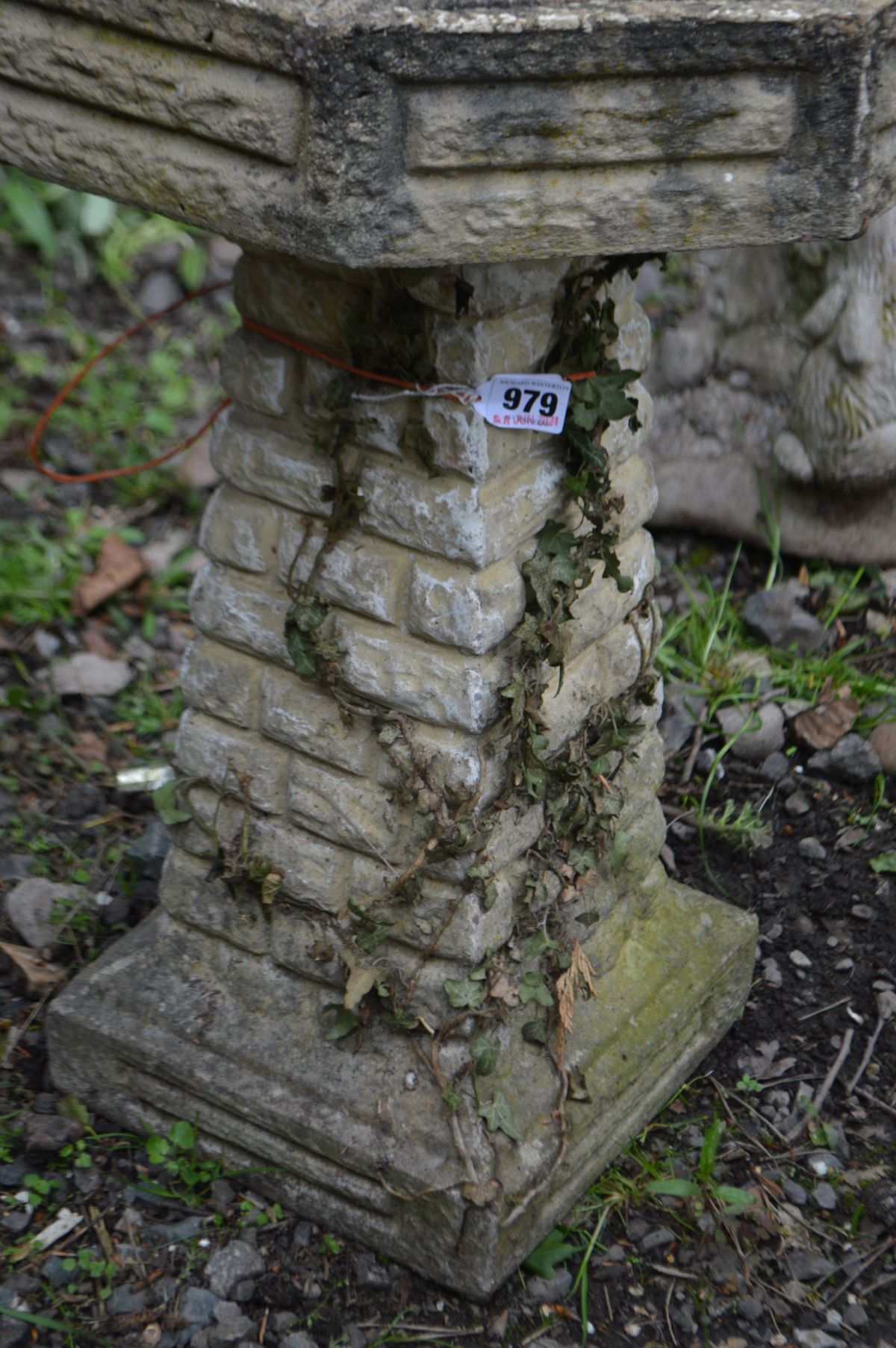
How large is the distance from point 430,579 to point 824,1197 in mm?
1276

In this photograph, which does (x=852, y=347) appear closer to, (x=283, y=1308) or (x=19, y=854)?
(x=19, y=854)

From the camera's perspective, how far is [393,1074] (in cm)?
221

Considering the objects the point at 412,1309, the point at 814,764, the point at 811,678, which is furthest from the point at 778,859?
the point at 412,1309

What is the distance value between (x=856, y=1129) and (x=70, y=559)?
96.8 inches

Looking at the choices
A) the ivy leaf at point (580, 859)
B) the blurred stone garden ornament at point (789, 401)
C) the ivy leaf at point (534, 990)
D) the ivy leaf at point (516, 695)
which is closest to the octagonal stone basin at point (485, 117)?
the ivy leaf at point (516, 695)

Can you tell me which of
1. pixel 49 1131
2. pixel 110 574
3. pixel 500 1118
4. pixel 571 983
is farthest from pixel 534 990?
pixel 110 574

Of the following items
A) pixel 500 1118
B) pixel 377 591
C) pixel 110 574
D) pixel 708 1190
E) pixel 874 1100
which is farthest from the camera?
pixel 110 574

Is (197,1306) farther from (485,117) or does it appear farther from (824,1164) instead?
(485,117)

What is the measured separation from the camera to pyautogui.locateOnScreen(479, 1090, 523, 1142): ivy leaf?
2139 mm

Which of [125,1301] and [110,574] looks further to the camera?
[110,574]

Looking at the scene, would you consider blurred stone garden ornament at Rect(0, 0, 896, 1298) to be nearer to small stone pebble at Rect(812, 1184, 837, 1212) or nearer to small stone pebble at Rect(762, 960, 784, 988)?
small stone pebble at Rect(762, 960, 784, 988)

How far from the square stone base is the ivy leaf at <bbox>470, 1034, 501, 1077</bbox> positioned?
0.03 metres

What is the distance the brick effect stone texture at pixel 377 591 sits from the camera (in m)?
1.92

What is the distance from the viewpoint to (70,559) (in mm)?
3814
